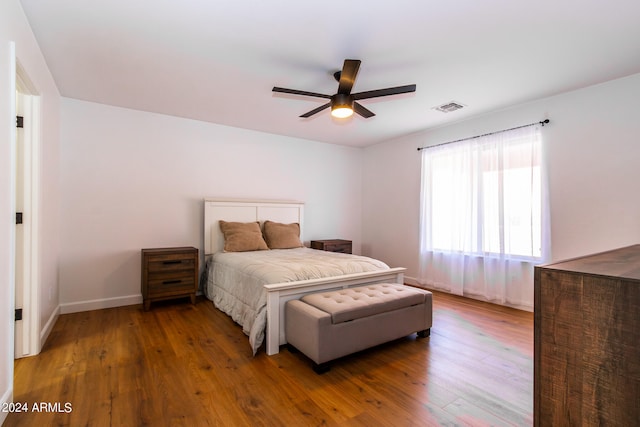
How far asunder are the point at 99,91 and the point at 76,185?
1.14m

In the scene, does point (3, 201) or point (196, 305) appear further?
point (196, 305)

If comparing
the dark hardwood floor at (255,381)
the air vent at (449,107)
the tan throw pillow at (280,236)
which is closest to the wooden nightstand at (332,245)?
the tan throw pillow at (280,236)

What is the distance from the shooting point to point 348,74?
7.89 ft

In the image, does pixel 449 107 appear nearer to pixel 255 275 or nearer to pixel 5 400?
pixel 255 275

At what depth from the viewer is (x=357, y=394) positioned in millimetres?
1959

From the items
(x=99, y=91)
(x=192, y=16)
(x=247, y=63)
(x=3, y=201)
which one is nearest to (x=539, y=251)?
(x=247, y=63)

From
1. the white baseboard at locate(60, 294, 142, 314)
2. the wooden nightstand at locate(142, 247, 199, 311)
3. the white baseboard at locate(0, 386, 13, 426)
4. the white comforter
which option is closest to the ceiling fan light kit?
the white comforter

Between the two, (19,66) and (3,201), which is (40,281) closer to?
(3,201)

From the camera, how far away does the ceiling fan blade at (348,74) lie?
2266 mm

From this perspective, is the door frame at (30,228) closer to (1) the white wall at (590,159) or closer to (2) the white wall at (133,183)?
(2) the white wall at (133,183)

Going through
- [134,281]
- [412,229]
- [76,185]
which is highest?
[76,185]

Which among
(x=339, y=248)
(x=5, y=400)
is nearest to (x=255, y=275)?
(x=5, y=400)

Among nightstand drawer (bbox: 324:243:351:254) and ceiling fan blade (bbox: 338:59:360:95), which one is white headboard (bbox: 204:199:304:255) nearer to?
nightstand drawer (bbox: 324:243:351:254)

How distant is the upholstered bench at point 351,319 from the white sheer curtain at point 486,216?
164 cm
